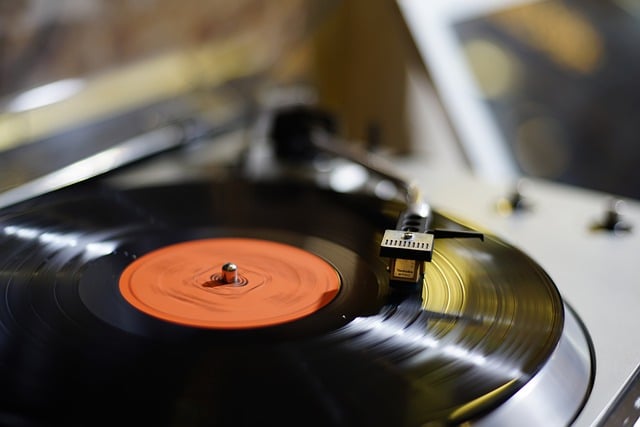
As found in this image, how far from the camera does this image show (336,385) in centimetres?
59

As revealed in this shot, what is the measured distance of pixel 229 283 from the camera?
2.59 feet

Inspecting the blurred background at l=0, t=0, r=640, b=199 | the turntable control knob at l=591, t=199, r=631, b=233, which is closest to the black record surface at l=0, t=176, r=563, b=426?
the turntable control knob at l=591, t=199, r=631, b=233

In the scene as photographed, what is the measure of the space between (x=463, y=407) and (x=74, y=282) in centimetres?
40

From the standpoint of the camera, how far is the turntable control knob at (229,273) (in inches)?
31.0

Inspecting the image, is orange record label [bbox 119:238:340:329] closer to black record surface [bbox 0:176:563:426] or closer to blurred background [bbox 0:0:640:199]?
black record surface [bbox 0:176:563:426]

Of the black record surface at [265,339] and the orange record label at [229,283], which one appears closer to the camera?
the black record surface at [265,339]

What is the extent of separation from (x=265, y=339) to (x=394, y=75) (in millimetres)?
1145

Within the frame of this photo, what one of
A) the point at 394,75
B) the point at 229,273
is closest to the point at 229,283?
the point at 229,273

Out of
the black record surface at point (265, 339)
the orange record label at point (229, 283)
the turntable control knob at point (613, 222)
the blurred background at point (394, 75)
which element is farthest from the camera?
the blurred background at point (394, 75)

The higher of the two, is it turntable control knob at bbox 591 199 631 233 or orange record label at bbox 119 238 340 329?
orange record label at bbox 119 238 340 329

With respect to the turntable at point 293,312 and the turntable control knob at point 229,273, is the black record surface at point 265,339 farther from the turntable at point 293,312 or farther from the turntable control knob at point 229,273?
the turntable control knob at point 229,273

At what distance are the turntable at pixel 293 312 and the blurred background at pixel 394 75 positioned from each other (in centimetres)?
27

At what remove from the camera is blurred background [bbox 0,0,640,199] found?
4.33ft

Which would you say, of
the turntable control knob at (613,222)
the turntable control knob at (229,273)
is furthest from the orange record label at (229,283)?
the turntable control knob at (613,222)
